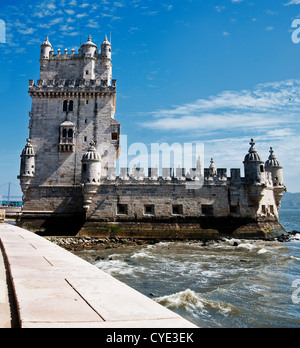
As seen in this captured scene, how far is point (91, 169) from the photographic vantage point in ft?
79.9

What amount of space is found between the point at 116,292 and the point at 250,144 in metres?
23.7

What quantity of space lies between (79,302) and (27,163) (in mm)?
24770

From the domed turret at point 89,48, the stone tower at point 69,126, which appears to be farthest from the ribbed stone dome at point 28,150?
the domed turret at point 89,48

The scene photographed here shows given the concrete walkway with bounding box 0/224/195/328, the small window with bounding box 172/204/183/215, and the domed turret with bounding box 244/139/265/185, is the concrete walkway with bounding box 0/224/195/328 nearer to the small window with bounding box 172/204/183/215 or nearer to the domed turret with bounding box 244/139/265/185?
the small window with bounding box 172/204/183/215

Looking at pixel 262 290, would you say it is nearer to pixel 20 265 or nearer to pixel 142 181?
pixel 20 265

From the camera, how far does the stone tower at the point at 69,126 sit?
26891mm

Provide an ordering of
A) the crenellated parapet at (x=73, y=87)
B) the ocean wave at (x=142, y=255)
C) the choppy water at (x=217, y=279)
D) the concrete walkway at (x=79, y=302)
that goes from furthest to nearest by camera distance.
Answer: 1. the crenellated parapet at (x=73, y=87)
2. the ocean wave at (x=142, y=255)
3. the choppy water at (x=217, y=279)
4. the concrete walkway at (x=79, y=302)

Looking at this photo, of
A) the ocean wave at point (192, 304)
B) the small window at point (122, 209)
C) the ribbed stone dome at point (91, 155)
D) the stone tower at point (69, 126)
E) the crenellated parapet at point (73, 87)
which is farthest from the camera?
the crenellated parapet at point (73, 87)

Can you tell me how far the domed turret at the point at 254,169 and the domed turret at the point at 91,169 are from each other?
41.9 feet

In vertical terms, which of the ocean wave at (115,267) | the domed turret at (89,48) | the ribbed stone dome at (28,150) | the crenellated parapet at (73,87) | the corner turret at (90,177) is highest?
the domed turret at (89,48)

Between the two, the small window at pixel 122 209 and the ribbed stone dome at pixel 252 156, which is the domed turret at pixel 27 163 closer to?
the small window at pixel 122 209

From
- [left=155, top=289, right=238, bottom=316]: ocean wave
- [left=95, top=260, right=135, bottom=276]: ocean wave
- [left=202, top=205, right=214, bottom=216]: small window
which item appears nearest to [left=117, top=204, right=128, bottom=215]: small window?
[left=202, top=205, right=214, bottom=216]: small window

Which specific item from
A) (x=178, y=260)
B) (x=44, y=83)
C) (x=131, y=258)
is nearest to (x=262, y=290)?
(x=178, y=260)

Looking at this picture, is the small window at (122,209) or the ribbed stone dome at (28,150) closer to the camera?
the small window at (122,209)
